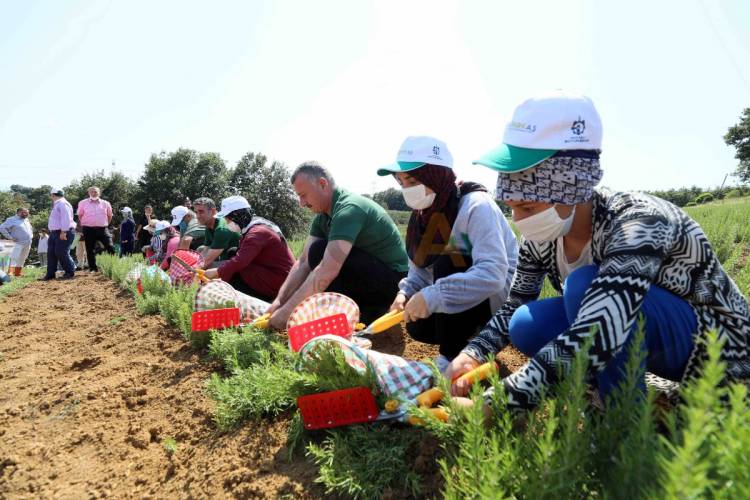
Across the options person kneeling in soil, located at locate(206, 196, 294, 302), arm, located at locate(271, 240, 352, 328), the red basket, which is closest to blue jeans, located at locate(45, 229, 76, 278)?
person kneeling in soil, located at locate(206, 196, 294, 302)

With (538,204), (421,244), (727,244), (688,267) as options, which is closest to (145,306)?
(421,244)

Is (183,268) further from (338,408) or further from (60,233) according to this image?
(60,233)

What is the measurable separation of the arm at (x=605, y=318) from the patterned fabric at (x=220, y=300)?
2.65m

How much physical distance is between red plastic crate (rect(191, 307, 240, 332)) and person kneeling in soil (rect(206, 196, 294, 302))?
2.98 feet

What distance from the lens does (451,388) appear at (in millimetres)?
1665

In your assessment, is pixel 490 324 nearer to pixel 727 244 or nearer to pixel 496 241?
pixel 496 241

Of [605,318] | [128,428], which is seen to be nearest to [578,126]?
[605,318]

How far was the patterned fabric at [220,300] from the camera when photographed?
142 inches

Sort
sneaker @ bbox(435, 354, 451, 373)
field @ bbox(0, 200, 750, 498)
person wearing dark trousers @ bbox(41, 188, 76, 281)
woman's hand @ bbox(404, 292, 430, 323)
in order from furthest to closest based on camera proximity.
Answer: person wearing dark trousers @ bbox(41, 188, 76, 281) < sneaker @ bbox(435, 354, 451, 373) < woman's hand @ bbox(404, 292, 430, 323) < field @ bbox(0, 200, 750, 498)

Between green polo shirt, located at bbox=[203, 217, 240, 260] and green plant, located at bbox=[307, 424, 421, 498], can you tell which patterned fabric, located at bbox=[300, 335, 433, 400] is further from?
green polo shirt, located at bbox=[203, 217, 240, 260]

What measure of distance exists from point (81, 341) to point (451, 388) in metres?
3.76

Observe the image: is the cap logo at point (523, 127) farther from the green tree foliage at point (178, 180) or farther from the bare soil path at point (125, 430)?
the green tree foliage at point (178, 180)

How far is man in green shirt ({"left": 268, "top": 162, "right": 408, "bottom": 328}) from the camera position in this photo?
3.17 meters

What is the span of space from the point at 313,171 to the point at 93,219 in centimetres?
882
